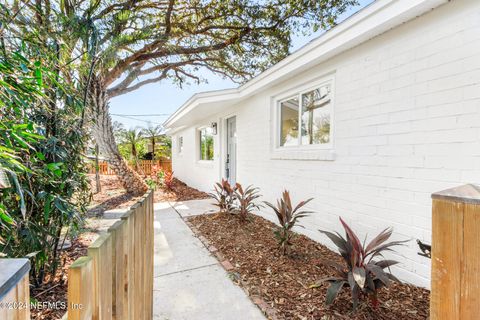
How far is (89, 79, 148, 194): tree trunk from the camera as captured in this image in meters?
6.25

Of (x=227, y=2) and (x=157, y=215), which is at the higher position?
(x=227, y=2)

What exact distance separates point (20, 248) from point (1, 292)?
1944 mm

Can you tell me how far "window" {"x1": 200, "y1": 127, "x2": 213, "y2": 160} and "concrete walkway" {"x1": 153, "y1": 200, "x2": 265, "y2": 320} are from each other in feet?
16.4

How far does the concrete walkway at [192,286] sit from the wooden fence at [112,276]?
780 mm

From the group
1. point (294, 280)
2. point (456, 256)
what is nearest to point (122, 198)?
point (294, 280)

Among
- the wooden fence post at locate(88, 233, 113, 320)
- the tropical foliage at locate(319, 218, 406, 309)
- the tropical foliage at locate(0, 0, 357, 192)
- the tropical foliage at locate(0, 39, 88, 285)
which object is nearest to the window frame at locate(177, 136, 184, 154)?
the tropical foliage at locate(0, 0, 357, 192)

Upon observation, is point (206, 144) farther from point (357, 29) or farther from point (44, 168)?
point (44, 168)

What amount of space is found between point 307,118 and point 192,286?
3116 mm

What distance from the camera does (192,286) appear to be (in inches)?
102

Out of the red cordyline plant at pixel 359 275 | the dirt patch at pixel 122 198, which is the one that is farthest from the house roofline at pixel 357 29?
the dirt patch at pixel 122 198

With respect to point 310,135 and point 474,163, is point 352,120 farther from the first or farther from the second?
point 474,163

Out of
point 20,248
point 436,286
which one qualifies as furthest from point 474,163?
point 20,248

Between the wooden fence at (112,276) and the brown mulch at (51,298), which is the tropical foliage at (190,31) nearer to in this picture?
the brown mulch at (51,298)

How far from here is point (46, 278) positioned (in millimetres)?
2438
